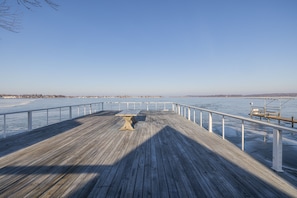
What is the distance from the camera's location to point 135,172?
2207 millimetres

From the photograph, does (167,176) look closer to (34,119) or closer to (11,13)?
(11,13)

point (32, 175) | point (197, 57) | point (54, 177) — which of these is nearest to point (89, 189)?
point (54, 177)

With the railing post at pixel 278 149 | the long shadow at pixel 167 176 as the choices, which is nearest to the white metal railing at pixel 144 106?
the long shadow at pixel 167 176

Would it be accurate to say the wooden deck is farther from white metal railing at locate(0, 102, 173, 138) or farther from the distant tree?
the distant tree

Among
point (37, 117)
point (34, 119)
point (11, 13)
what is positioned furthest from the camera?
point (37, 117)

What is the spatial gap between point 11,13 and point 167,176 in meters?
3.33

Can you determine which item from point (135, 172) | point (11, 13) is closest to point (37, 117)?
point (11, 13)

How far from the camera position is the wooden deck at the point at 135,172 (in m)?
1.74

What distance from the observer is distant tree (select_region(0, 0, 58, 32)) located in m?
2.37

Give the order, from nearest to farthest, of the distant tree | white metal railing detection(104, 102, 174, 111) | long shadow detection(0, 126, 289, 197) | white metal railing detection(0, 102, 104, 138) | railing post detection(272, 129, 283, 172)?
long shadow detection(0, 126, 289, 197) → railing post detection(272, 129, 283, 172) → the distant tree → white metal railing detection(0, 102, 104, 138) → white metal railing detection(104, 102, 174, 111)

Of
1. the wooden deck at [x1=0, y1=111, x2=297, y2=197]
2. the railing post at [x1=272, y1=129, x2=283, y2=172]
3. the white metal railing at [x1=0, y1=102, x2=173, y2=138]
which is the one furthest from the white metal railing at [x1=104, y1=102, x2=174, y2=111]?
the railing post at [x1=272, y1=129, x2=283, y2=172]

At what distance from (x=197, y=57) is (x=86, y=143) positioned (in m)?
18.8

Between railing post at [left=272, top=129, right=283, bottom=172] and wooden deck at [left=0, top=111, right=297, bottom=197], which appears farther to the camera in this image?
railing post at [left=272, top=129, right=283, bottom=172]

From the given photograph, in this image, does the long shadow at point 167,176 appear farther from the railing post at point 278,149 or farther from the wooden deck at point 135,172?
the railing post at point 278,149
